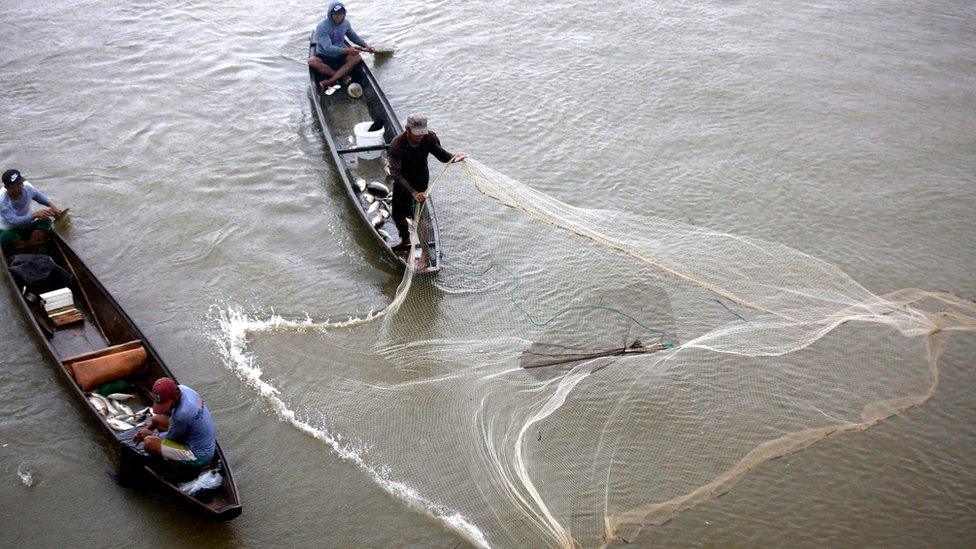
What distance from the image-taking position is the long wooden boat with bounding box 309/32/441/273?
7441 millimetres

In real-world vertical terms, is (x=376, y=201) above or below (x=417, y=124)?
below

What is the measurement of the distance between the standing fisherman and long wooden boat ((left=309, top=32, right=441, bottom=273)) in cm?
29

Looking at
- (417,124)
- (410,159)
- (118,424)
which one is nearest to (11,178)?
(118,424)

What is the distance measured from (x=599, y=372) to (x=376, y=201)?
350 cm

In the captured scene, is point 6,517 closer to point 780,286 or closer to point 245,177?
point 245,177

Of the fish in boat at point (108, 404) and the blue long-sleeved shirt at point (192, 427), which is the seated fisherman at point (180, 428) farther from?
the fish in boat at point (108, 404)

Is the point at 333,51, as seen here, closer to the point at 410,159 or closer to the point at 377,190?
the point at 377,190

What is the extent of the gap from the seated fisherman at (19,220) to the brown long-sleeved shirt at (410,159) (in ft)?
12.3

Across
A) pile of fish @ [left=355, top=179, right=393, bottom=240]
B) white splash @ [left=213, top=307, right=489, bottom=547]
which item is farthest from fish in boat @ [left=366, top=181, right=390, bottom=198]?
white splash @ [left=213, top=307, right=489, bottom=547]

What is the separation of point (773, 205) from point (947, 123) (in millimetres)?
3724

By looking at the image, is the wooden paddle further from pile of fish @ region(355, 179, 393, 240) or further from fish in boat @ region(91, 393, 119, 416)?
fish in boat @ region(91, 393, 119, 416)

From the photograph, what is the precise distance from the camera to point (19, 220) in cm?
732

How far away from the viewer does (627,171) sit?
31.1 feet

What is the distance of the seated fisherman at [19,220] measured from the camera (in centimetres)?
722
